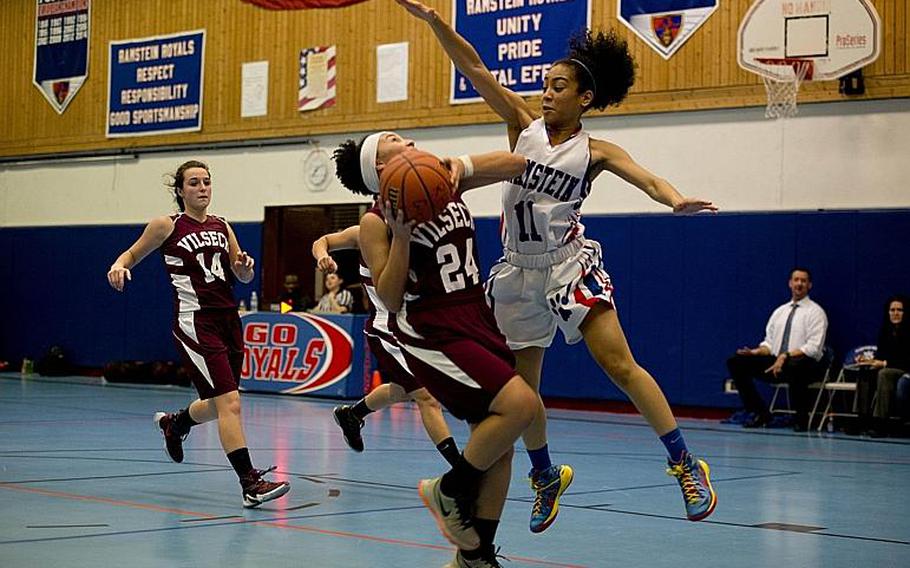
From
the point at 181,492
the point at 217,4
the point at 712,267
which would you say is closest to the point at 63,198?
the point at 217,4

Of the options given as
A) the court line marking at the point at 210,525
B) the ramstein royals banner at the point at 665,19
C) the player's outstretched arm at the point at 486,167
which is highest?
the ramstein royals banner at the point at 665,19

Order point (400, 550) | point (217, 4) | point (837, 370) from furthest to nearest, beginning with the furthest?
point (217, 4), point (837, 370), point (400, 550)

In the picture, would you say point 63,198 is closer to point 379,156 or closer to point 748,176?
point 748,176

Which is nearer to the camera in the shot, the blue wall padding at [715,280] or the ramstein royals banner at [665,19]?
the blue wall padding at [715,280]

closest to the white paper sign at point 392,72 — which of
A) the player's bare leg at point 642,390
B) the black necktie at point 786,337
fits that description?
the black necktie at point 786,337

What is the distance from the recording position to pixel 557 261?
6.21 metres

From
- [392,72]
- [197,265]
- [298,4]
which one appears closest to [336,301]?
[392,72]

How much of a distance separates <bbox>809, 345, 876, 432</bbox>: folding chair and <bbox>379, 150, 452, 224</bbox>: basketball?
9872 mm

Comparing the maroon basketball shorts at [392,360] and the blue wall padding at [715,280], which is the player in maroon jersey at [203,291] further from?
the blue wall padding at [715,280]

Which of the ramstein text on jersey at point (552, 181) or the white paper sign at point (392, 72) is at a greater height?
the white paper sign at point (392, 72)

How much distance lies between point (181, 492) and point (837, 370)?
30.3ft

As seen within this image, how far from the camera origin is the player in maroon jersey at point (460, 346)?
493 cm

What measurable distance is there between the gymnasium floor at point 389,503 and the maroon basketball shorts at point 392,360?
2.27 feet

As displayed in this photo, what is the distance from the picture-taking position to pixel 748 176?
15492mm
